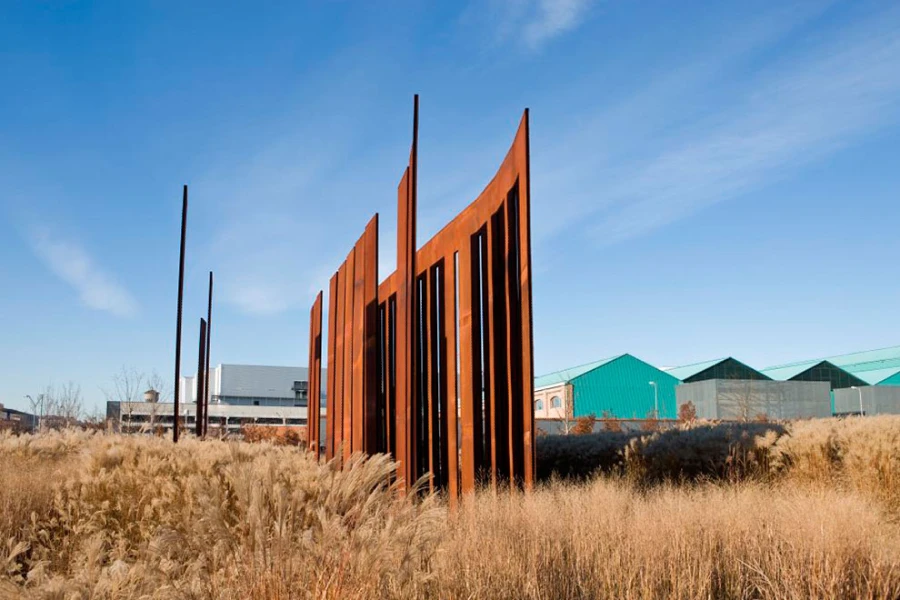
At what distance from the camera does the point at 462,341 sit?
7004mm

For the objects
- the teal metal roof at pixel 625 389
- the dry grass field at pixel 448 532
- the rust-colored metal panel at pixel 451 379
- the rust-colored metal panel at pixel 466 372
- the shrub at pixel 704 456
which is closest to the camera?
the dry grass field at pixel 448 532

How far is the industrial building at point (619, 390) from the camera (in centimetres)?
4722

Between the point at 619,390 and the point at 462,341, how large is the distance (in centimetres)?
4328

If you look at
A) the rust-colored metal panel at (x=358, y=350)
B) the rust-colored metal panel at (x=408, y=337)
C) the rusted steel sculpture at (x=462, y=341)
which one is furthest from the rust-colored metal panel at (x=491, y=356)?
the rust-colored metal panel at (x=358, y=350)

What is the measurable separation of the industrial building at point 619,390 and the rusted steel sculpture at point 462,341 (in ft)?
123

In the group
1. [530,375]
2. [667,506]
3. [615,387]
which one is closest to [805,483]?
[667,506]

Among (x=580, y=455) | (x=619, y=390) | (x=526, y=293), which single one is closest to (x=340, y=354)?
(x=580, y=455)

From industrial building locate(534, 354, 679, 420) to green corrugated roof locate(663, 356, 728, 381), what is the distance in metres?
0.63

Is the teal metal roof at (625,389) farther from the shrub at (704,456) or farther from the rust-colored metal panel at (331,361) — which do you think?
the shrub at (704,456)

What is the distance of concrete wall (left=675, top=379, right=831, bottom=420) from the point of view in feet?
132

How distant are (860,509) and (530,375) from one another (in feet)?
8.54

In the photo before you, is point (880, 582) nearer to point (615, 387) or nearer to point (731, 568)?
point (731, 568)

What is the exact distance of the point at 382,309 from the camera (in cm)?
1088

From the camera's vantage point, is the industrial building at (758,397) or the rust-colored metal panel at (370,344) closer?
the rust-colored metal panel at (370,344)
